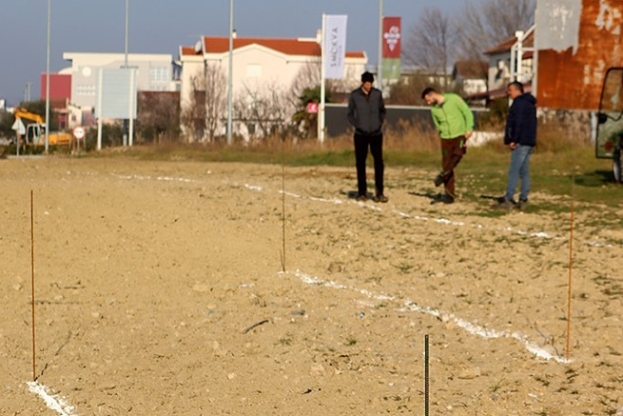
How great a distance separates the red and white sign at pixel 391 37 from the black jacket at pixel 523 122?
33.8m

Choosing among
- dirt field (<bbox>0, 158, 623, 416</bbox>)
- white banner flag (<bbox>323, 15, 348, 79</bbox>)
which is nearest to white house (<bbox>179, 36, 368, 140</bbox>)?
white banner flag (<bbox>323, 15, 348, 79</bbox>)

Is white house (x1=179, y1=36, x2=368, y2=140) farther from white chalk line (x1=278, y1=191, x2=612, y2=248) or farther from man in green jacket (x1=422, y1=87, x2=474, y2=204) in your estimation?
man in green jacket (x1=422, y1=87, x2=474, y2=204)

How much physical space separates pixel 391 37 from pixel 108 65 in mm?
133026

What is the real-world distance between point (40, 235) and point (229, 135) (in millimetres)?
38275

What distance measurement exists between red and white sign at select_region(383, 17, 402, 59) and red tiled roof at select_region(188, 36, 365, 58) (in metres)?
55.1

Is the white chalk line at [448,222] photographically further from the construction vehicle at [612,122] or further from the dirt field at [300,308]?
the construction vehicle at [612,122]

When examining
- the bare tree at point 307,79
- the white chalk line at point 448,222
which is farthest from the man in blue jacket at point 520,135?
the bare tree at point 307,79

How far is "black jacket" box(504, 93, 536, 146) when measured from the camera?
1741 cm

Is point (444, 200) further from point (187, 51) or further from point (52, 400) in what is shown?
point (187, 51)

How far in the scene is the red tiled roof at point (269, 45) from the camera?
108 m

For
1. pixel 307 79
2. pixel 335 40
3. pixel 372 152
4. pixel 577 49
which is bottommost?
pixel 372 152

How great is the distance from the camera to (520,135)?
686 inches

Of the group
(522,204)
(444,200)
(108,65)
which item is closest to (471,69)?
(444,200)

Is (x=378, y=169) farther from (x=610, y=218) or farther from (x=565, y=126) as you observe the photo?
(x=565, y=126)
